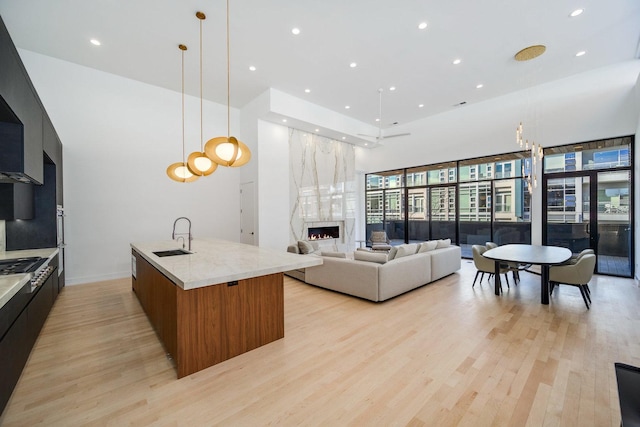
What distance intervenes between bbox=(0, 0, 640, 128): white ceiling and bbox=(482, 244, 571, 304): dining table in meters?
3.58

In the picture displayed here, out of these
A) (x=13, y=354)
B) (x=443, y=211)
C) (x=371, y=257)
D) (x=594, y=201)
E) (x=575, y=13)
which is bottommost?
(x=13, y=354)

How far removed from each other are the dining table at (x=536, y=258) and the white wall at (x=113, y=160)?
21.2ft

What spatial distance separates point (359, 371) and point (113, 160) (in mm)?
6313

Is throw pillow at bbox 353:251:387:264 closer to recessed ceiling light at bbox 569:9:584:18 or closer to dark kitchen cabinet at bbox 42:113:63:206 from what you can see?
recessed ceiling light at bbox 569:9:584:18

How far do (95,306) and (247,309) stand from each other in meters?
2.99

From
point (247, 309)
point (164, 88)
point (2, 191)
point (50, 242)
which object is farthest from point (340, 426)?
→ point (164, 88)

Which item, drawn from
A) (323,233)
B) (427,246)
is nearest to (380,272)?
(427,246)

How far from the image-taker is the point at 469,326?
11.0 ft

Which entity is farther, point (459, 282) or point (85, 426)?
point (459, 282)

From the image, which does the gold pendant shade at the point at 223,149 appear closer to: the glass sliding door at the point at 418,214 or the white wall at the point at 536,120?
the white wall at the point at 536,120

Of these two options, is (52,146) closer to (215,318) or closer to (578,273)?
(215,318)

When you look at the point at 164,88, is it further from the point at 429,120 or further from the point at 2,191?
the point at 429,120

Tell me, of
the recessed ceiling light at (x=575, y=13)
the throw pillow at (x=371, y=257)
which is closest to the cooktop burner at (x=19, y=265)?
the throw pillow at (x=371, y=257)

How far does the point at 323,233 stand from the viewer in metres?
8.67
